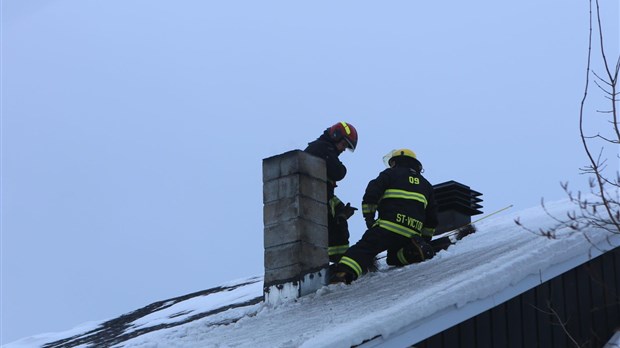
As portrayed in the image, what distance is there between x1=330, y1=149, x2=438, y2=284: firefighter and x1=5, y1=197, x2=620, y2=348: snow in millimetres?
185

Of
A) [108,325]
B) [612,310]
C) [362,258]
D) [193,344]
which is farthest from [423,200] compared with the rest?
[108,325]

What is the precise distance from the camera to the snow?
5633 mm

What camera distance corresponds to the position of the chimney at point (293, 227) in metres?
7.91

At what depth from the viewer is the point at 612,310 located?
7.51 m

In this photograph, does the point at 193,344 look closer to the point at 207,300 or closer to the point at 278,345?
the point at 278,345

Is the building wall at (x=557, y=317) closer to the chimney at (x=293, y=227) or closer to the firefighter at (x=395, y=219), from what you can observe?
the firefighter at (x=395, y=219)

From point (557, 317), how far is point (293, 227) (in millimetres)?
2368

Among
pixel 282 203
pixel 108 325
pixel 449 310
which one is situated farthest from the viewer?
pixel 108 325

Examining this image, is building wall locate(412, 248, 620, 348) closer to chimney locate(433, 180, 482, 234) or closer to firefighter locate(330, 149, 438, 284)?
firefighter locate(330, 149, 438, 284)

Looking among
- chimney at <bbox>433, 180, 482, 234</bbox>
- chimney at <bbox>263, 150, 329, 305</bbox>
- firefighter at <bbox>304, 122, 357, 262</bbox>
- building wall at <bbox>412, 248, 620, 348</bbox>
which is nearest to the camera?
building wall at <bbox>412, 248, 620, 348</bbox>

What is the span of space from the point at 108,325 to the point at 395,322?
6715 mm

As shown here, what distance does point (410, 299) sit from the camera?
589cm

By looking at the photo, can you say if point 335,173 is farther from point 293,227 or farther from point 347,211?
point 293,227

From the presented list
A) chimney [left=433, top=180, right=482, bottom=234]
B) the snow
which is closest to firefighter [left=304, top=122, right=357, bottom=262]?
the snow
